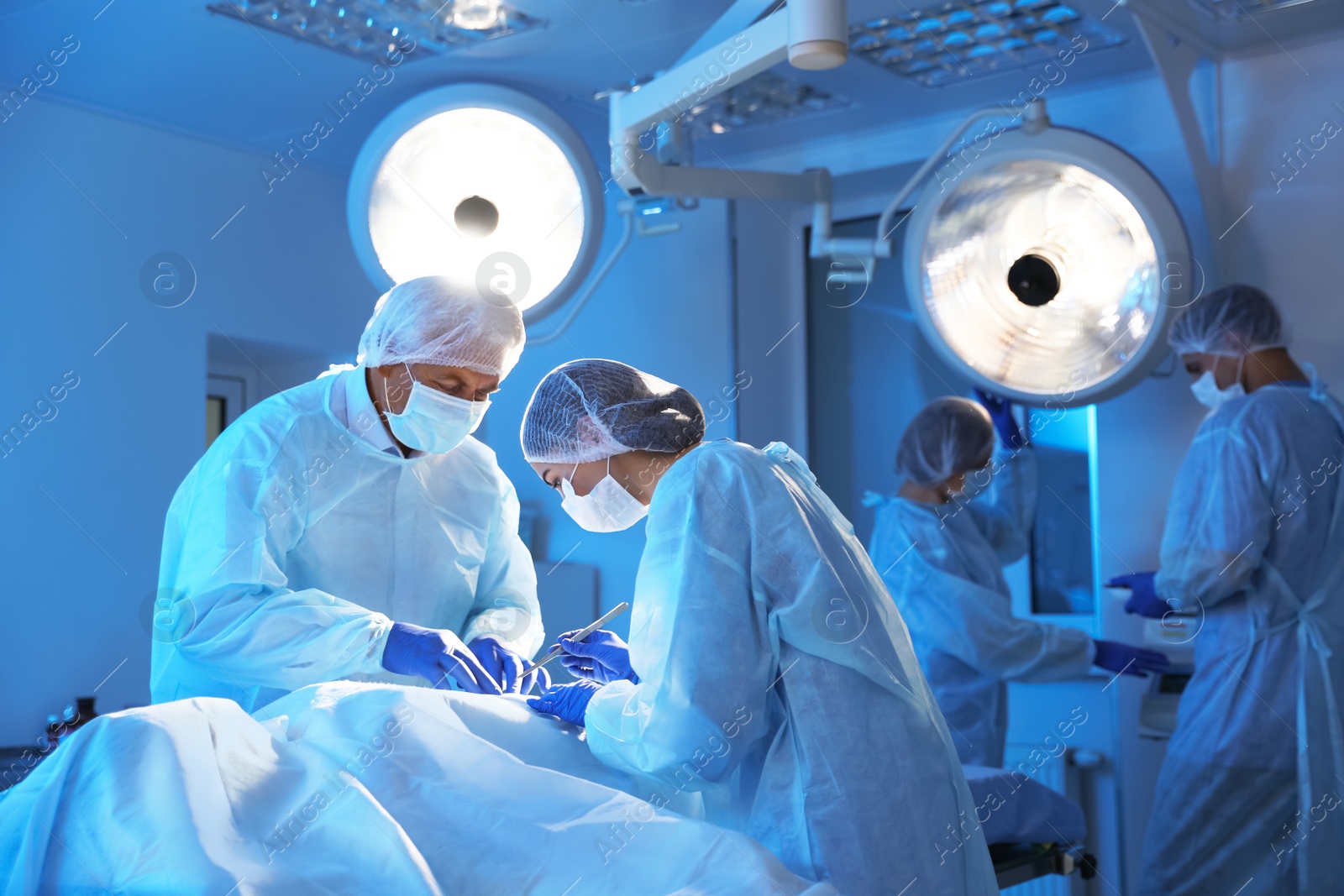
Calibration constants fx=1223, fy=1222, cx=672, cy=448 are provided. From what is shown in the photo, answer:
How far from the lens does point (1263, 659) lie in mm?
2453

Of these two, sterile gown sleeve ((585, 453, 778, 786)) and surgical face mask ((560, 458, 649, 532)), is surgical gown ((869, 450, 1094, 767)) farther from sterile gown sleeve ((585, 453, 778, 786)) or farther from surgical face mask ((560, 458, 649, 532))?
sterile gown sleeve ((585, 453, 778, 786))

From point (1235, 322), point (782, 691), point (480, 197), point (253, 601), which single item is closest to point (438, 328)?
point (253, 601)

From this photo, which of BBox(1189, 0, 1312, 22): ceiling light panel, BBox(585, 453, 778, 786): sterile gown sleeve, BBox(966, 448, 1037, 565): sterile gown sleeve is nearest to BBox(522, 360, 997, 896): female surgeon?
BBox(585, 453, 778, 786): sterile gown sleeve

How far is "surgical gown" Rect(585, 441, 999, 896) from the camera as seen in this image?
1.41m

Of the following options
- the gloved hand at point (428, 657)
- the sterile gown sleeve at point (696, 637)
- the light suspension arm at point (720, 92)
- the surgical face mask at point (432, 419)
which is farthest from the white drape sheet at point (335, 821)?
the light suspension arm at point (720, 92)

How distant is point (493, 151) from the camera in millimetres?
2697

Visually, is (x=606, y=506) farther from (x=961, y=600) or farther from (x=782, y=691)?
(x=961, y=600)

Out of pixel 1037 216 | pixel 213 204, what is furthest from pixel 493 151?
pixel 1037 216

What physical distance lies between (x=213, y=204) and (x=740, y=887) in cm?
265

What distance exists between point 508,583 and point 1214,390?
154 cm

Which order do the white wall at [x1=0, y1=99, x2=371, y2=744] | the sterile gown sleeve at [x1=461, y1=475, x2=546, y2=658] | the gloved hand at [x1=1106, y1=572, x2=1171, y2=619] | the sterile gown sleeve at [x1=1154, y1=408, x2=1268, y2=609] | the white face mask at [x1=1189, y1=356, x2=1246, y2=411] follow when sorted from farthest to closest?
the white wall at [x1=0, y1=99, x2=371, y2=744], the gloved hand at [x1=1106, y1=572, x2=1171, y2=619], the white face mask at [x1=1189, y1=356, x2=1246, y2=411], the sterile gown sleeve at [x1=1154, y1=408, x2=1268, y2=609], the sterile gown sleeve at [x1=461, y1=475, x2=546, y2=658]

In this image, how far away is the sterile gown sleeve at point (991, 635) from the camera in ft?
8.88

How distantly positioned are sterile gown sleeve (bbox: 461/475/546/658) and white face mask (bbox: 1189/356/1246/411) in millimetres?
1478

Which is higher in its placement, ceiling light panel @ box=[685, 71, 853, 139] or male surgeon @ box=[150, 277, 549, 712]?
ceiling light panel @ box=[685, 71, 853, 139]
